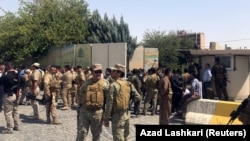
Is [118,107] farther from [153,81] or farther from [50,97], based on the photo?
[153,81]

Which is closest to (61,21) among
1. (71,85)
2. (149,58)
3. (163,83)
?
(149,58)

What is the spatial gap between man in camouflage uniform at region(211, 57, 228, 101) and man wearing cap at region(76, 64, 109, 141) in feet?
29.9

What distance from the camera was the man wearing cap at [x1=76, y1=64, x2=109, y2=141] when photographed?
723 cm

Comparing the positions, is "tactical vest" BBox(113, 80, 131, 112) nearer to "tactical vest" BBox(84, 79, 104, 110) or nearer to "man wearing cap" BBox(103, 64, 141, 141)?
"man wearing cap" BBox(103, 64, 141, 141)

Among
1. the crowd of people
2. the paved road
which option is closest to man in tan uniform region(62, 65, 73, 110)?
the crowd of people

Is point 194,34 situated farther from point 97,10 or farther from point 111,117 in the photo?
point 111,117

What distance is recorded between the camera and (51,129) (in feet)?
34.8

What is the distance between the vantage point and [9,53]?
92.1 ft

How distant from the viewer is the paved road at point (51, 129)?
31.1ft

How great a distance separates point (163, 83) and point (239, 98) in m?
7.72

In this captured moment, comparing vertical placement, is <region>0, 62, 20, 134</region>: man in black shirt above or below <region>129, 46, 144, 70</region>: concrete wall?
below

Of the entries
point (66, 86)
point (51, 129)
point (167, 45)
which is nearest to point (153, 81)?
point (66, 86)

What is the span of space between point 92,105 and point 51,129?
12.4 ft

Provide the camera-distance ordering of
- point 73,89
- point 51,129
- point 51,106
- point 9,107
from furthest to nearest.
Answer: point 73,89, point 51,106, point 51,129, point 9,107
